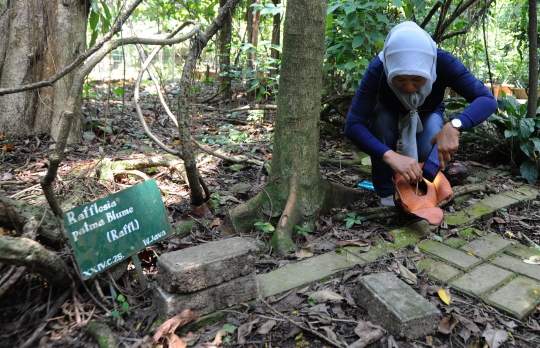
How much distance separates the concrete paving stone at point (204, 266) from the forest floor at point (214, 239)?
0.18 metres

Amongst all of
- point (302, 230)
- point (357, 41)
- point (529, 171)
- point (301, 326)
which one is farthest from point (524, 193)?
point (301, 326)

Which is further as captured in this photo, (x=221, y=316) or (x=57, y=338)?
(x=221, y=316)

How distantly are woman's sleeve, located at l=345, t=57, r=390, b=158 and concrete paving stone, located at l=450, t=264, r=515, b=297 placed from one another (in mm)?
877

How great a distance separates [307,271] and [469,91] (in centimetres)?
162

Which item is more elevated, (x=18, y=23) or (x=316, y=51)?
(x=18, y=23)

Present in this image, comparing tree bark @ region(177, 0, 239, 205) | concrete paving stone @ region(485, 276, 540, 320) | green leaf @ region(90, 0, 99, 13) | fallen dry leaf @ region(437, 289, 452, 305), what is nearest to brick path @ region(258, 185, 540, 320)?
concrete paving stone @ region(485, 276, 540, 320)

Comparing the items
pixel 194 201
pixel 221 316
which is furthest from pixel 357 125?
pixel 221 316

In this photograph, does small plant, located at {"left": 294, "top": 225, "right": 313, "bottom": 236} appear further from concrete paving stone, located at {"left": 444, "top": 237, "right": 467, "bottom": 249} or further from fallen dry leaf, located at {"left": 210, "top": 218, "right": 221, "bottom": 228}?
concrete paving stone, located at {"left": 444, "top": 237, "right": 467, "bottom": 249}

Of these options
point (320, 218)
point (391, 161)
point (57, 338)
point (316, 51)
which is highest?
point (316, 51)

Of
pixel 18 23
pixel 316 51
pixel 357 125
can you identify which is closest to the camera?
pixel 316 51

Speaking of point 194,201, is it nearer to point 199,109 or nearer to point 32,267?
point 32,267

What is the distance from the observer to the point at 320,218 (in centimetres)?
277

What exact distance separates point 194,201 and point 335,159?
170 cm

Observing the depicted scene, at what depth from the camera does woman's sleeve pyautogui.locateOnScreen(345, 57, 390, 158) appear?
266 cm
